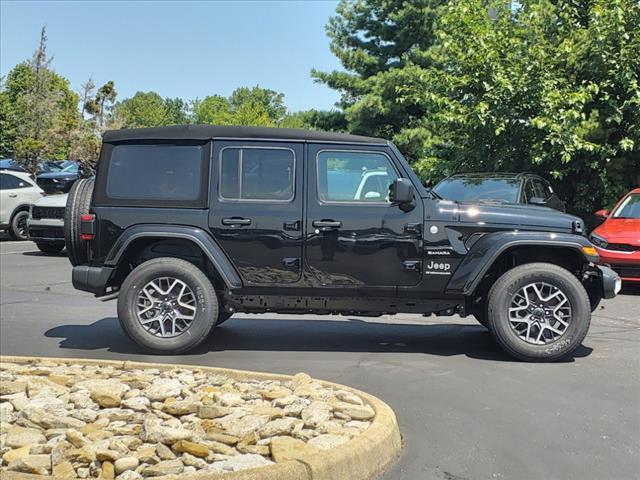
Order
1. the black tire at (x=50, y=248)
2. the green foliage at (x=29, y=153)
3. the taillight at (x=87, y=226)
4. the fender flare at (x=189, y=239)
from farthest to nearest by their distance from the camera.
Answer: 1. the green foliage at (x=29, y=153)
2. the black tire at (x=50, y=248)
3. the taillight at (x=87, y=226)
4. the fender flare at (x=189, y=239)

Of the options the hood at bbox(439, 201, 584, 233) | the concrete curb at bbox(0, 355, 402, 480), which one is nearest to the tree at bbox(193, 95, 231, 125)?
the hood at bbox(439, 201, 584, 233)

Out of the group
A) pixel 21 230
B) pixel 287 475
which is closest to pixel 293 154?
pixel 287 475

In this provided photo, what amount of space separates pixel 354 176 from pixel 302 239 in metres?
0.77

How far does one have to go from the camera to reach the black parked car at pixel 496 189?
32.1 ft

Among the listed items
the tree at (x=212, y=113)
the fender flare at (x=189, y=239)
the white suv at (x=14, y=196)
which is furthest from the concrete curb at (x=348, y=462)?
the tree at (x=212, y=113)

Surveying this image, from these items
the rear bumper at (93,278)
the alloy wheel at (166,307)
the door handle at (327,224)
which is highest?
the door handle at (327,224)

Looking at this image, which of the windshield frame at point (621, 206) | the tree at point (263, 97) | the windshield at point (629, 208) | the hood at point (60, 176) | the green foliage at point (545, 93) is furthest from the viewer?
the tree at point (263, 97)

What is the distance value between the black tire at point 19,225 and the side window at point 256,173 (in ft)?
41.0

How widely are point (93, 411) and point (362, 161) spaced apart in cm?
324

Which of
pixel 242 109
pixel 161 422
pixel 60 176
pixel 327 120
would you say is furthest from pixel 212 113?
pixel 161 422

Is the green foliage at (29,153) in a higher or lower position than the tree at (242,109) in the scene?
lower

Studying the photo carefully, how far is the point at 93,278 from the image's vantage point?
235 inches

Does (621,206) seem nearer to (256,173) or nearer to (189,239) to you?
(256,173)

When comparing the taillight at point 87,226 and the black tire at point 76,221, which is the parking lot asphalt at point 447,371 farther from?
the taillight at point 87,226
